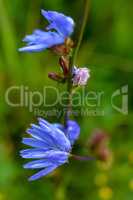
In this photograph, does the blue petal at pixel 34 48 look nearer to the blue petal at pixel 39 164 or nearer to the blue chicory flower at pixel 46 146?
the blue chicory flower at pixel 46 146

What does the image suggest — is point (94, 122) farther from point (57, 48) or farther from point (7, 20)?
point (57, 48)

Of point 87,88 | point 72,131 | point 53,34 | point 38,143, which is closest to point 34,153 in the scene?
point 38,143

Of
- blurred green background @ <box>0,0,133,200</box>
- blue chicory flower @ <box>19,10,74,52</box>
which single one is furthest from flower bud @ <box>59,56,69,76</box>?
blurred green background @ <box>0,0,133,200</box>

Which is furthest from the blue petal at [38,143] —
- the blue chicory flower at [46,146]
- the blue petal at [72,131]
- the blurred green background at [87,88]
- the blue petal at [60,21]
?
the blurred green background at [87,88]

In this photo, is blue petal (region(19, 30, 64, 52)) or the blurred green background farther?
the blurred green background

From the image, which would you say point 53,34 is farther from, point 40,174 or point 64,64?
point 40,174

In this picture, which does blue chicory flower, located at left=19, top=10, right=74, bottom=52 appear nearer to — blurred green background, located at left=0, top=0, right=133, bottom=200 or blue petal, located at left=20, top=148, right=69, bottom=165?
blue petal, located at left=20, top=148, right=69, bottom=165
